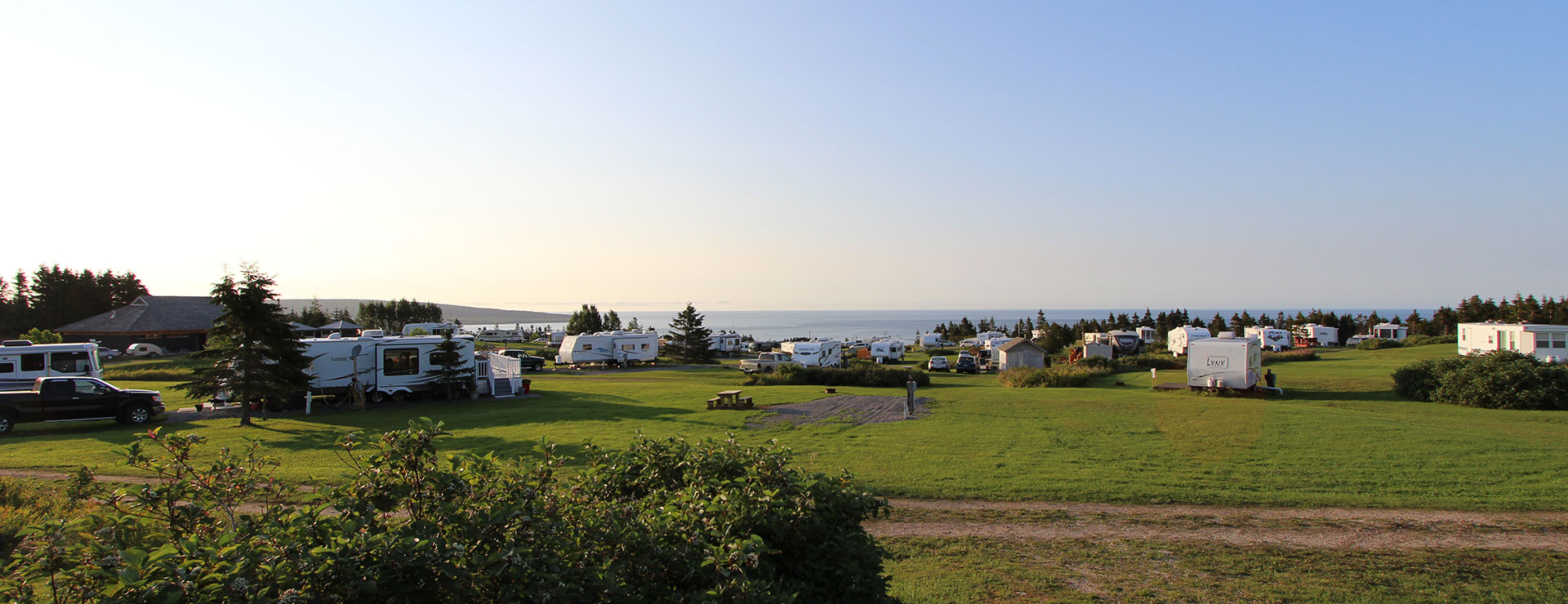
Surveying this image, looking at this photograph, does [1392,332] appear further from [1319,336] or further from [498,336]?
[498,336]

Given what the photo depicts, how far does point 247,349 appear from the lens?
59.6 ft

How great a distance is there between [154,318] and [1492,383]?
69629 mm

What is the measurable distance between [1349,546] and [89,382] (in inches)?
1010

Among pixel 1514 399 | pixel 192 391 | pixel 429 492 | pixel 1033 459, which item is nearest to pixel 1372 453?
pixel 1033 459

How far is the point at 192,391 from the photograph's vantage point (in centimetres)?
1886

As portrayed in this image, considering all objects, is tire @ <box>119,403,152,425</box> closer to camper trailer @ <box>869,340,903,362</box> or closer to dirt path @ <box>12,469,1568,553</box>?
dirt path @ <box>12,469,1568,553</box>

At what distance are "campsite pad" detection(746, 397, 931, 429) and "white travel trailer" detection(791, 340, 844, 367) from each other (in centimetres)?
1906

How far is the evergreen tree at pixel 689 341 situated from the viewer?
52000 millimetres

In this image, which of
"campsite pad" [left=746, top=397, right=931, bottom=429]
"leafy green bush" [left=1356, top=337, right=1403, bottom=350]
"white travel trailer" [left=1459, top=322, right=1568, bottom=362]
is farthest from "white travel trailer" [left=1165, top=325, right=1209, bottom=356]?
"campsite pad" [left=746, top=397, right=931, bottom=429]

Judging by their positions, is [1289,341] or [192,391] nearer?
[192,391]

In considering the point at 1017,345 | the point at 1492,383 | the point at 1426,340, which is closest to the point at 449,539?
the point at 1492,383

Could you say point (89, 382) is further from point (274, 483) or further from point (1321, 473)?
point (1321, 473)

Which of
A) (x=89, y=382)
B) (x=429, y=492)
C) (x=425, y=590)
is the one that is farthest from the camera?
(x=89, y=382)

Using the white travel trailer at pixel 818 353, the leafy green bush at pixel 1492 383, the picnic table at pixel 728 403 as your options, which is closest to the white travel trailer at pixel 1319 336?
the leafy green bush at pixel 1492 383
